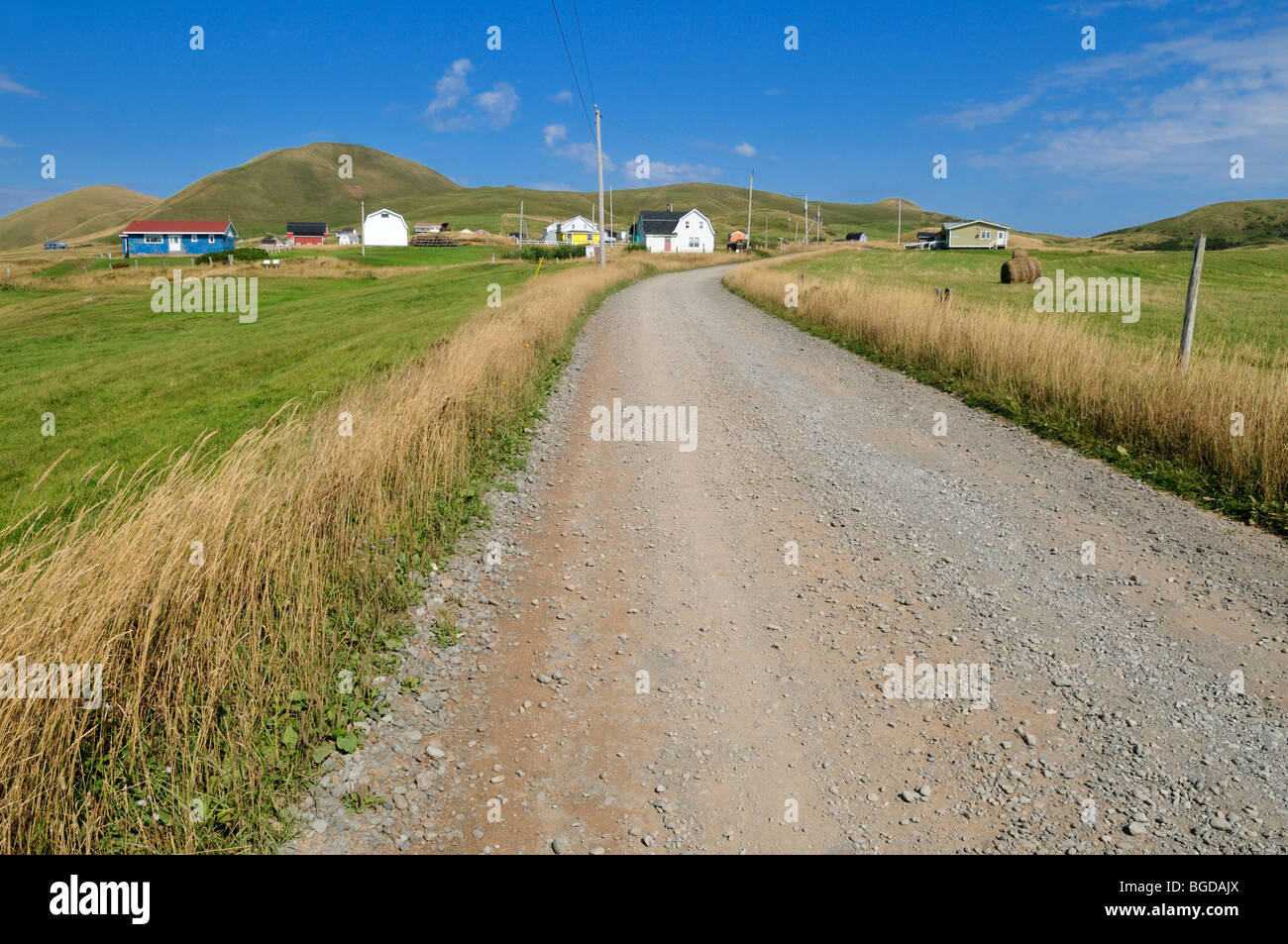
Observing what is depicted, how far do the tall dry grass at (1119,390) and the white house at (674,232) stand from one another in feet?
302

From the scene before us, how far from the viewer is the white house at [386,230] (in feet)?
383

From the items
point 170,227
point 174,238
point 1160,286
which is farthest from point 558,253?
point 174,238

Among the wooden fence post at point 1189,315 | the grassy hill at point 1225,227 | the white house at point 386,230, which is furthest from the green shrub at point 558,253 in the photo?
the grassy hill at point 1225,227

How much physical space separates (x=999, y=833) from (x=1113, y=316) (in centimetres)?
2795

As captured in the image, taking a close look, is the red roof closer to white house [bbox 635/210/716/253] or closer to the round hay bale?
white house [bbox 635/210/716/253]

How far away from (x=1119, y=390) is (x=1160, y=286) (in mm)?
40327

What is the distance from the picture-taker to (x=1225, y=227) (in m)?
154

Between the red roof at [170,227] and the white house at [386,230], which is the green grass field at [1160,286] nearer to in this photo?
the white house at [386,230]

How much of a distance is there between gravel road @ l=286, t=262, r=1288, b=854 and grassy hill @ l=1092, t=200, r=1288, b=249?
139541mm

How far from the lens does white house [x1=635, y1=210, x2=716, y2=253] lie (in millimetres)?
103188

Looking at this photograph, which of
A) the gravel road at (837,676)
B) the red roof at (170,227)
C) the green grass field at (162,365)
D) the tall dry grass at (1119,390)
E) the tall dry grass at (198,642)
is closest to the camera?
the tall dry grass at (198,642)

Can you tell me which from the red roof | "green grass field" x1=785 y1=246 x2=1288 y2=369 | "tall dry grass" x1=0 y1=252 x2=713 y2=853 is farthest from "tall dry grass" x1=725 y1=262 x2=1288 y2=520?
the red roof
